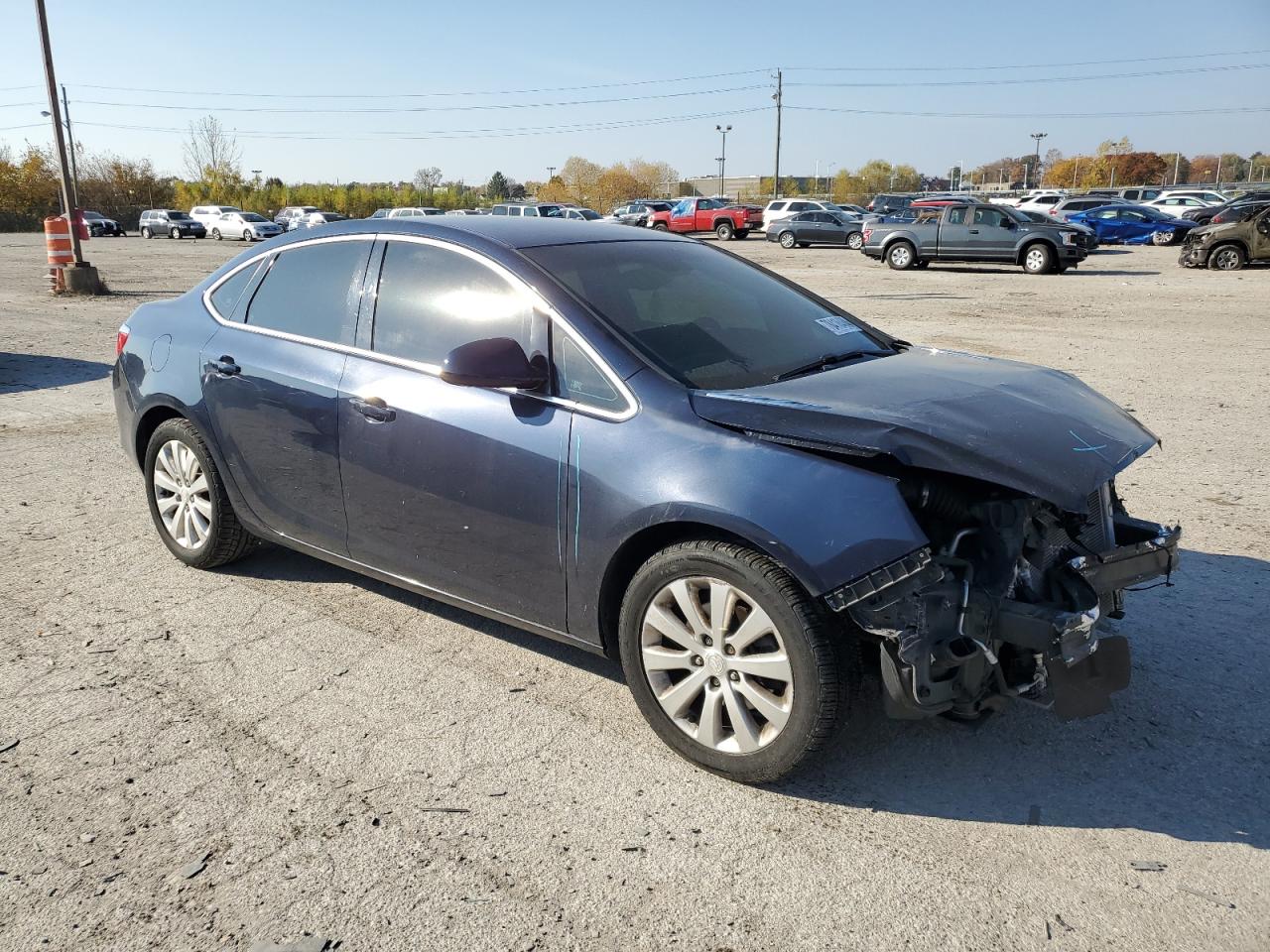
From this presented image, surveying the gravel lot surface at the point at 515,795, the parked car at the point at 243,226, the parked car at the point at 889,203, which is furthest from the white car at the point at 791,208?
the gravel lot surface at the point at 515,795

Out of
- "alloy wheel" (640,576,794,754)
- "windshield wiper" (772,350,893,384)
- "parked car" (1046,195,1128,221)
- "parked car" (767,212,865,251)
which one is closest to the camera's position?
"alloy wheel" (640,576,794,754)

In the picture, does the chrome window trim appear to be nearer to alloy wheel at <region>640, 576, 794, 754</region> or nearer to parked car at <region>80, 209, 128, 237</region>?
alloy wheel at <region>640, 576, 794, 754</region>

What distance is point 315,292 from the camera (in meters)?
4.38

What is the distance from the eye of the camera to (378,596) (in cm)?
469

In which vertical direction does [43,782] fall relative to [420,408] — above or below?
below

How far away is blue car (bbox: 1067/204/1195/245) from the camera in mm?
36312

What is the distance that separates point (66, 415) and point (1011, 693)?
8.35 metres

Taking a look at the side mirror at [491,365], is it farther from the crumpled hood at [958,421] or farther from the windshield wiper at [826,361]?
the windshield wiper at [826,361]

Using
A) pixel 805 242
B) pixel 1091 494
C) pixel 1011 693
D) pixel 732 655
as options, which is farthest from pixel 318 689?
pixel 805 242

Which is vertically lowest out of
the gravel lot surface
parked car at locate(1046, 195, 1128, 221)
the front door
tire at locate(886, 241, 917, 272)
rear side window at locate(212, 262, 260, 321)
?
the gravel lot surface

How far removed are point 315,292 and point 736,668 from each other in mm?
2574

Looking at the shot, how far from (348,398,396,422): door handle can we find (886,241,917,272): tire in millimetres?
25216

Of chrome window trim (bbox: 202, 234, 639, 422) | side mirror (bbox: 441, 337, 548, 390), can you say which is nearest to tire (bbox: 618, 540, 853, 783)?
chrome window trim (bbox: 202, 234, 639, 422)

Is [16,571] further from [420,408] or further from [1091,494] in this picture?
[1091,494]
